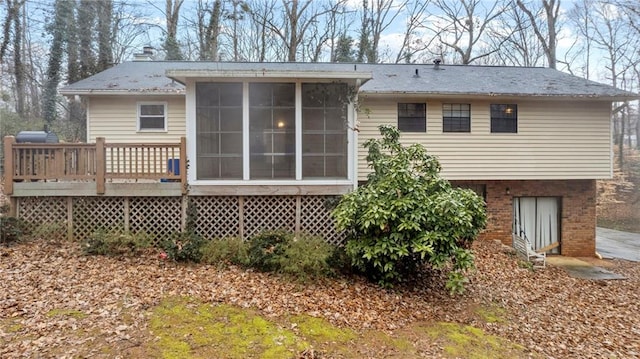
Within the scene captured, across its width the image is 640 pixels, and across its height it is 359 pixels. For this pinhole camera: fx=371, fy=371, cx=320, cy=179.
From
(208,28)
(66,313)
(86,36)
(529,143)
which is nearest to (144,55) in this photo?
(208,28)

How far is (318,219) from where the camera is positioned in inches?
306

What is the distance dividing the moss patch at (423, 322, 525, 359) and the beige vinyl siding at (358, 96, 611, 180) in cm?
572

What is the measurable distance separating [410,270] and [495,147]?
551 centimetres

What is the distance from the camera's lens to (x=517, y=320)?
609cm

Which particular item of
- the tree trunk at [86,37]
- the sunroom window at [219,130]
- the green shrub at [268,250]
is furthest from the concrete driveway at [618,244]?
the tree trunk at [86,37]

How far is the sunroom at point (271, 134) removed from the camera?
758 centimetres

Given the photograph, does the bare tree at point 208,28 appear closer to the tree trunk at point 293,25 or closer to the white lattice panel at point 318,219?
the tree trunk at point 293,25

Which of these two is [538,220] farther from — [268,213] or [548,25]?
[548,25]

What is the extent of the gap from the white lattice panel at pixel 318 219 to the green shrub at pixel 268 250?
849 mm

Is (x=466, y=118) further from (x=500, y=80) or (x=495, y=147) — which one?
(x=500, y=80)

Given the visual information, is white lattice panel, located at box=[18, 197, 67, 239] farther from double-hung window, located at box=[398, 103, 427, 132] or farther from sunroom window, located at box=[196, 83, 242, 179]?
double-hung window, located at box=[398, 103, 427, 132]

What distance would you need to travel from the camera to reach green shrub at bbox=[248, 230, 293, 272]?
21.3 ft

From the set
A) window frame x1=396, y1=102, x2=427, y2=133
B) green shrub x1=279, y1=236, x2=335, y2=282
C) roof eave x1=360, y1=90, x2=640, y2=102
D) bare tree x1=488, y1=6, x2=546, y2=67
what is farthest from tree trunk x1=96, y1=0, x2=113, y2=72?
bare tree x1=488, y1=6, x2=546, y2=67

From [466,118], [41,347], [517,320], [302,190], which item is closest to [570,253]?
[466,118]
